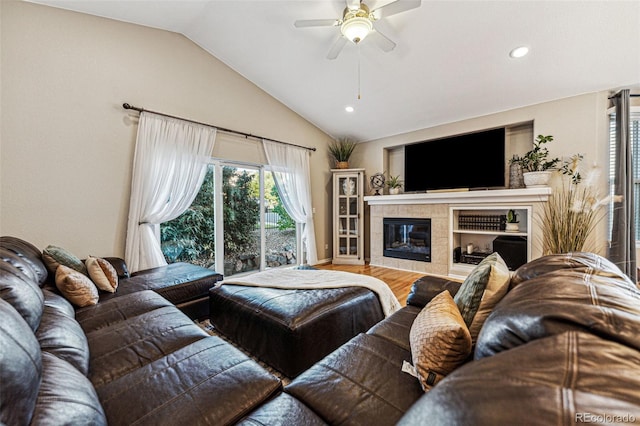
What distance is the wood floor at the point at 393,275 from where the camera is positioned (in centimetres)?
340

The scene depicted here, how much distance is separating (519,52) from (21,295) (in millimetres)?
4283

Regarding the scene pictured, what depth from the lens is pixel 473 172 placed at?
12.7 feet

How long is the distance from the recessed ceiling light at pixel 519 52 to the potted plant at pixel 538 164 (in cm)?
114

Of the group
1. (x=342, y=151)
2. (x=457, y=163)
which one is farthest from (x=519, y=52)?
(x=342, y=151)

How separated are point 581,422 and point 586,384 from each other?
3.0 inches

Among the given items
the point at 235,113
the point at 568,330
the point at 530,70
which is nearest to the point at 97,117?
the point at 235,113

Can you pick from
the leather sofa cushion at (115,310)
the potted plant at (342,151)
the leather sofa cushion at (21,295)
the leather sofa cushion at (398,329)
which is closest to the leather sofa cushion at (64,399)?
the leather sofa cushion at (21,295)

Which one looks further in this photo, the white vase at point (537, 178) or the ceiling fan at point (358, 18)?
the white vase at point (537, 178)

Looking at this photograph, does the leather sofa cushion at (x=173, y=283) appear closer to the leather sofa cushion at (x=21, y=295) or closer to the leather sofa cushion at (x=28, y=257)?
the leather sofa cushion at (x=28, y=257)

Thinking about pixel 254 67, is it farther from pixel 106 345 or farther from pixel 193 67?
pixel 106 345

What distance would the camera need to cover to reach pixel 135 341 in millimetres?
1362

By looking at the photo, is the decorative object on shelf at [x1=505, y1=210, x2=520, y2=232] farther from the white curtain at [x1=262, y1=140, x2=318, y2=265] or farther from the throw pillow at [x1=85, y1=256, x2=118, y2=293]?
the throw pillow at [x1=85, y1=256, x2=118, y2=293]

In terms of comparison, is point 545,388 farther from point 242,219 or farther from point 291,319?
point 242,219

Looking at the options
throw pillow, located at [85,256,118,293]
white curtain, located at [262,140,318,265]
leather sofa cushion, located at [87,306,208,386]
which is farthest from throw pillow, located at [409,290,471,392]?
white curtain, located at [262,140,318,265]
